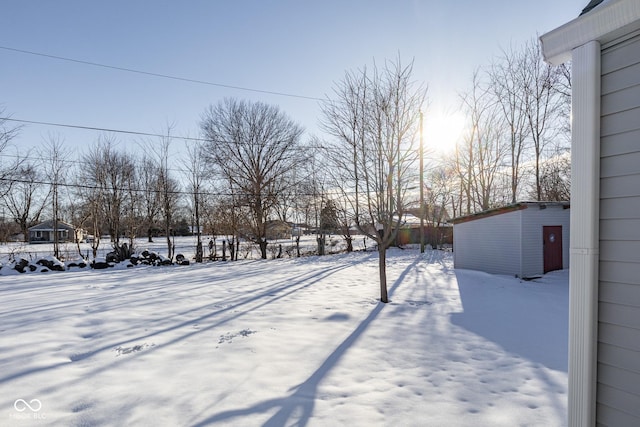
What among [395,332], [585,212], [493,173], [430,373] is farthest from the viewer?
[493,173]

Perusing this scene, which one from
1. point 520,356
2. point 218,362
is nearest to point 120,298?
point 218,362

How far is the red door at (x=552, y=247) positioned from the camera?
975 cm

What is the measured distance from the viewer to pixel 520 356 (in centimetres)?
370

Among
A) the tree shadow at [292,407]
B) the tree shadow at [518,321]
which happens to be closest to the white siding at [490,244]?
the tree shadow at [518,321]

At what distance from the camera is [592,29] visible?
171 centimetres

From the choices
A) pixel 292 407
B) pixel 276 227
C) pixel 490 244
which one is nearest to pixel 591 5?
pixel 292 407

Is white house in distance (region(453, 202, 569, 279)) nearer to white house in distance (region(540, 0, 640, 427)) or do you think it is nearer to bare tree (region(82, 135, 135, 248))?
white house in distance (region(540, 0, 640, 427))

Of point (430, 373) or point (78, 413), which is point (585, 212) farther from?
point (78, 413)

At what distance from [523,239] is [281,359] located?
8.76 m

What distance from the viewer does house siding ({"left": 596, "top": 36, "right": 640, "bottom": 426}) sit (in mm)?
1572

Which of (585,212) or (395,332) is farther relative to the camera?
(395,332)

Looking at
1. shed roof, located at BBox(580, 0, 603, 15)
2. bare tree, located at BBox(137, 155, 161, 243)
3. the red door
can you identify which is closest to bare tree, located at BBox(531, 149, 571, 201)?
the red door

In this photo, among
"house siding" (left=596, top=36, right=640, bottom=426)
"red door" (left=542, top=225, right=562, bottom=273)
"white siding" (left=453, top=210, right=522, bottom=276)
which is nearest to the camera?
"house siding" (left=596, top=36, right=640, bottom=426)

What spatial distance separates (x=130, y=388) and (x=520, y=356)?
13.5 feet
